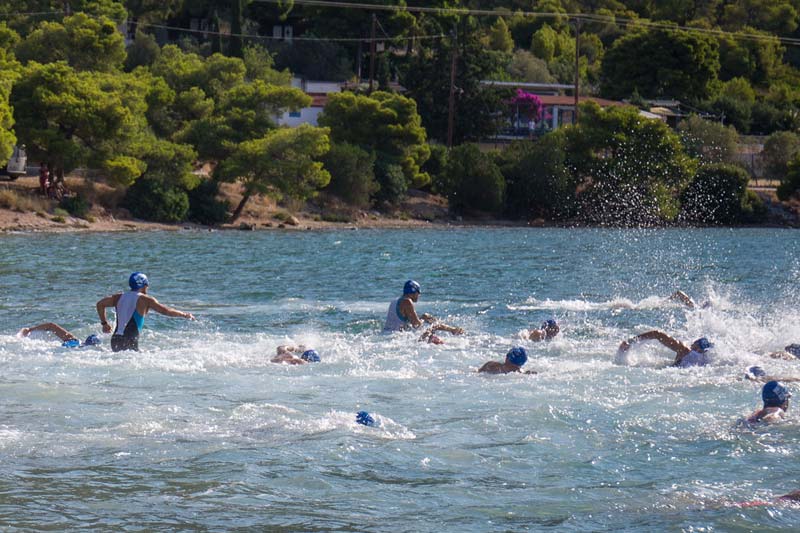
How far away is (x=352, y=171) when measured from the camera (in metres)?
68.4

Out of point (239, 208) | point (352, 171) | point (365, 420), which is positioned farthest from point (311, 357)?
point (352, 171)

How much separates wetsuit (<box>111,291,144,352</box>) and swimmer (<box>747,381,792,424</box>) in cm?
961

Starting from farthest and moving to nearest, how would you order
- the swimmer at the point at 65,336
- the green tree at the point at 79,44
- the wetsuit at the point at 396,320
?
the green tree at the point at 79,44
the wetsuit at the point at 396,320
the swimmer at the point at 65,336

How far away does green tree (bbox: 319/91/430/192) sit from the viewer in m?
71.4

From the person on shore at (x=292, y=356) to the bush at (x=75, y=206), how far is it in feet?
133

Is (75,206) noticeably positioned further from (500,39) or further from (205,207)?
(500,39)

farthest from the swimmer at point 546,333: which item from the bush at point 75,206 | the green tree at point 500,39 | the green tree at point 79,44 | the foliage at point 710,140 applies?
the green tree at point 500,39

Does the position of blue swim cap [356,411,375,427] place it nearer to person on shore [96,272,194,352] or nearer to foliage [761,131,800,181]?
person on shore [96,272,194,352]

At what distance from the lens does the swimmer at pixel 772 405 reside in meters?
14.7

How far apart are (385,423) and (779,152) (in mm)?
73445

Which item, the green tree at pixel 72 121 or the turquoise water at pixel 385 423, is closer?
the turquoise water at pixel 385 423

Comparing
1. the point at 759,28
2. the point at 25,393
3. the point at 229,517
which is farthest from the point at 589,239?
the point at 759,28

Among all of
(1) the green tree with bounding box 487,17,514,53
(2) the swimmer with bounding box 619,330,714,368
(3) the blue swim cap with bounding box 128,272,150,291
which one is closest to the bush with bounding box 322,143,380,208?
(1) the green tree with bounding box 487,17,514,53

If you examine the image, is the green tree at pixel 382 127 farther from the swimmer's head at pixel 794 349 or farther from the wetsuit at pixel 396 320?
the swimmer's head at pixel 794 349
